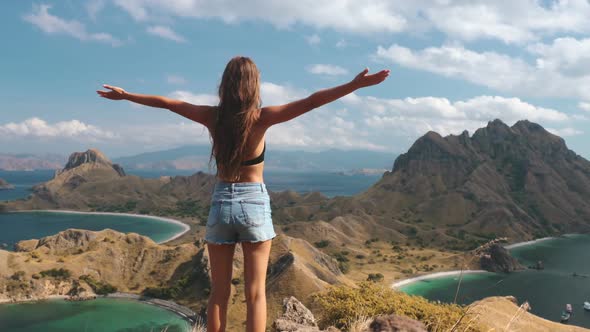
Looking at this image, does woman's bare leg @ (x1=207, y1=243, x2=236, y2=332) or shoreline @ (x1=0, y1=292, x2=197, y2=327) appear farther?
shoreline @ (x1=0, y1=292, x2=197, y2=327)

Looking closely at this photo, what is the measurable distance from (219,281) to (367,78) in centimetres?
316

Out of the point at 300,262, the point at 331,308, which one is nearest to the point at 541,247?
the point at 300,262

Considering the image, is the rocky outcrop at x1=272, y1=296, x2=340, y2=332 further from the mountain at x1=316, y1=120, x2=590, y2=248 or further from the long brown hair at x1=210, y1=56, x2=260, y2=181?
the mountain at x1=316, y1=120, x2=590, y2=248

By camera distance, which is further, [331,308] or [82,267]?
[82,267]

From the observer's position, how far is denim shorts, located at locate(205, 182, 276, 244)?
459 cm

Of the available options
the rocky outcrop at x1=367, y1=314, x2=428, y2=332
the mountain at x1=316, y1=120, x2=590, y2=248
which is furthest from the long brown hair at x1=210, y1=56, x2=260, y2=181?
the mountain at x1=316, y1=120, x2=590, y2=248

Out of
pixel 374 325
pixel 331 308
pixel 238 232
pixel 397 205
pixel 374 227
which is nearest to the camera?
pixel 238 232

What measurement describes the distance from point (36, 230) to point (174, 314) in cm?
13840

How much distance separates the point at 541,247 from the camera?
5561 inches

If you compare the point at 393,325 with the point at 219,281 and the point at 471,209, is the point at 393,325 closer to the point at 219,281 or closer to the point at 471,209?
the point at 219,281

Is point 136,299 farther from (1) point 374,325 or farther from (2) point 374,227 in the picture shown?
(2) point 374,227

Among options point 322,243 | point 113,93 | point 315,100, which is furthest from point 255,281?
point 322,243

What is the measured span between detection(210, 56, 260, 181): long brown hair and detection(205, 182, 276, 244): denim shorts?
0.64ft

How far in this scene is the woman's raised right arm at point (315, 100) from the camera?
175 inches
